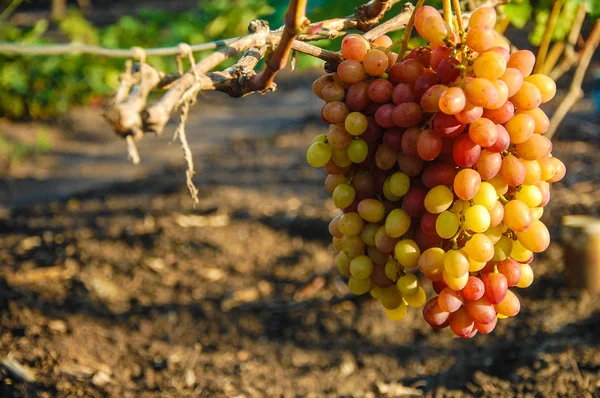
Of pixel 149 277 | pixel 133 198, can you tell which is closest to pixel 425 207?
pixel 149 277

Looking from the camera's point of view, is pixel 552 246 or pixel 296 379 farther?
pixel 552 246

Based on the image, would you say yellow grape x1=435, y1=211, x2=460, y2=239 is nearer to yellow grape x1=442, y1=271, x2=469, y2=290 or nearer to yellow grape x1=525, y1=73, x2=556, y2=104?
yellow grape x1=442, y1=271, x2=469, y2=290

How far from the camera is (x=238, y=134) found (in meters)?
5.23

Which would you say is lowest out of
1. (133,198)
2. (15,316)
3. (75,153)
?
(75,153)

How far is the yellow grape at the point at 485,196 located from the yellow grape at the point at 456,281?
11 cm

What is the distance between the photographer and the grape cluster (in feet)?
3.03

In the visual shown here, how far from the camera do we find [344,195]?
3.50ft

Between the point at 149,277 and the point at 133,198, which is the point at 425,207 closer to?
the point at 149,277

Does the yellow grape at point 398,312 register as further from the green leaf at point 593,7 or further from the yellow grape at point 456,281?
the green leaf at point 593,7

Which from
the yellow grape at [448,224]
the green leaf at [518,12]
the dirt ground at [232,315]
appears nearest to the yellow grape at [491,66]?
the yellow grape at [448,224]

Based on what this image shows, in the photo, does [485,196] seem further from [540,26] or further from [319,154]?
[540,26]

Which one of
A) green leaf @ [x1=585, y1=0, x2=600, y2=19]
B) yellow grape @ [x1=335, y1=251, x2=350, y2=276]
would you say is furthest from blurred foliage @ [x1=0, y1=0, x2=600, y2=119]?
yellow grape @ [x1=335, y1=251, x2=350, y2=276]

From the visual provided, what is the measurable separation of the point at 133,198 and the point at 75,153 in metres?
1.57

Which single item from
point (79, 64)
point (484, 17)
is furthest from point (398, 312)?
point (79, 64)
